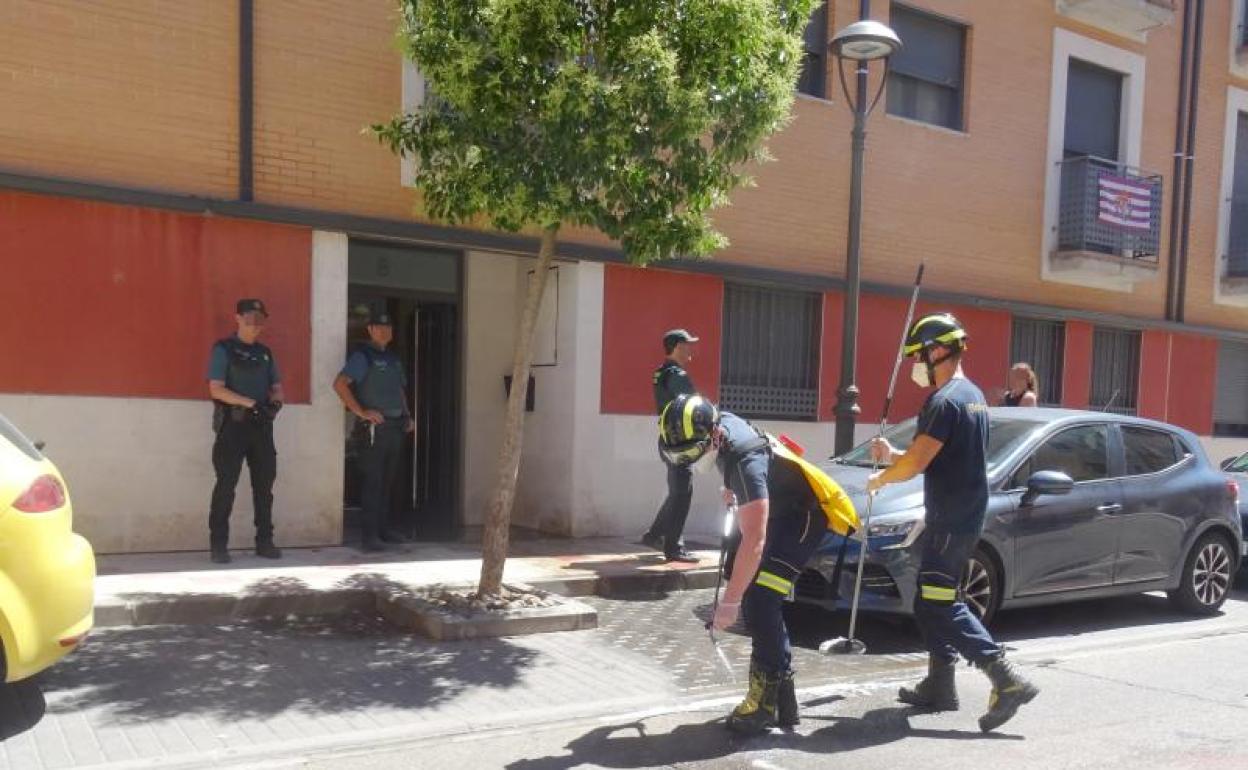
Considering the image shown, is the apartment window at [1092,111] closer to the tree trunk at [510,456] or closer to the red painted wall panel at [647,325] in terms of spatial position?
the red painted wall panel at [647,325]

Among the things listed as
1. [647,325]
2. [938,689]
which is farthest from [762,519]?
[647,325]

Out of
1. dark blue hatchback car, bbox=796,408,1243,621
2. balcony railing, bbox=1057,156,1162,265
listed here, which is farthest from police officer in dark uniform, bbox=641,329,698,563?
balcony railing, bbox=1057,156,1162,265

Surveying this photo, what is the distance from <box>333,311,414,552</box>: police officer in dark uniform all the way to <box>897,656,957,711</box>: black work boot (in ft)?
16.4

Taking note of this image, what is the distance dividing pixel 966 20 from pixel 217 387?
987 centimetres

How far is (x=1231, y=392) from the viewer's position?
16750 millimetres

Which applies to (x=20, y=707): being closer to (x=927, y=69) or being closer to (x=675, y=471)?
(x=675, y=471)

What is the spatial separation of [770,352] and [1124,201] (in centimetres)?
594

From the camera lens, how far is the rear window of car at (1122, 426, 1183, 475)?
802 cm

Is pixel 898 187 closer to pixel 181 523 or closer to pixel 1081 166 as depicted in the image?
pixel 1081 166

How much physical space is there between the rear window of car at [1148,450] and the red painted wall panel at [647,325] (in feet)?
13.9

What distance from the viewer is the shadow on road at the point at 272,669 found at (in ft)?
17.4

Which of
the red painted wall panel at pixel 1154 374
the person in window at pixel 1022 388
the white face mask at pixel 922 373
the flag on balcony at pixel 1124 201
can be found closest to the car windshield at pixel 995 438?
the white face mask at pixel 922 373

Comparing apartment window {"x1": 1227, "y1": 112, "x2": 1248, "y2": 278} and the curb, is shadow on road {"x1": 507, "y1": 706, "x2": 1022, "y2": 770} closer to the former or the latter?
the curb

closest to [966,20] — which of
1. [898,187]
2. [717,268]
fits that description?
[898,187]
